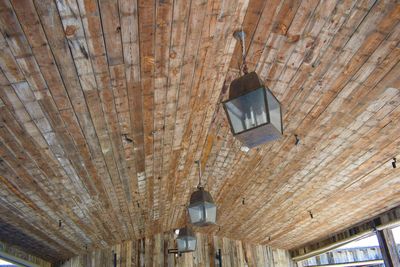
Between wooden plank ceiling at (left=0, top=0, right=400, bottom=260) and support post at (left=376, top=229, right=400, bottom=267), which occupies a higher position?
wooden plank ceiling at (left=0, top=0, right=400, bottom=260)

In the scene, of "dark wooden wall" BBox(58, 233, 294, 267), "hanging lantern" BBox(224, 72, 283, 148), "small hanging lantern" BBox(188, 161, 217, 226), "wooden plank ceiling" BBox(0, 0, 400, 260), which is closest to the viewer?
"hanging lantern" BBox(224, 72, 283, 148)

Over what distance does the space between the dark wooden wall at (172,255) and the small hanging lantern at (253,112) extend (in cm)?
606

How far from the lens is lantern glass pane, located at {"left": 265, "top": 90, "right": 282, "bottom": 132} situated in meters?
1.86

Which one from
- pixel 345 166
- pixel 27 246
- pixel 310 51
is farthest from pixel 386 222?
pixel 27 246

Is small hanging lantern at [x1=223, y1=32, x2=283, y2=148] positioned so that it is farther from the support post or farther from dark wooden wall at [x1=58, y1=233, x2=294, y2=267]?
dark wooden wall at [x1=58, y1=233, x2=294, y2=267]

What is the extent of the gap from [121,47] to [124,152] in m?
1.47

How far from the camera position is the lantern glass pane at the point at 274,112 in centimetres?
186

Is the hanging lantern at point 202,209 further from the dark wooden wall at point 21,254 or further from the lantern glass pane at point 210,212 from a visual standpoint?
the dark wooden wall at point 21,254

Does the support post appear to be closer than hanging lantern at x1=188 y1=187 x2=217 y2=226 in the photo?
No

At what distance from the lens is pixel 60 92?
2418mm

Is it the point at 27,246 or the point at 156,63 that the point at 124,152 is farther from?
the point at 27,246

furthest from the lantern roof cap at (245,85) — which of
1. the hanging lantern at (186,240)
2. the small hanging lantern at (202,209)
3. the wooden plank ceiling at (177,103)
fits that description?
the hanging lantern at (186,240)

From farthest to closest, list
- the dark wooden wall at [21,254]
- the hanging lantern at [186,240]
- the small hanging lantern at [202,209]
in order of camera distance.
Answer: the dark wooden wall at [21,254] → the hanging lantern at [186,240] → the small hanging lantern at [202,209]

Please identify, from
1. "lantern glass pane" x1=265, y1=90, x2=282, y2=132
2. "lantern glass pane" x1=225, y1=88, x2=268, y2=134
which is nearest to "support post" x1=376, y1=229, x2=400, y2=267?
"lantern glass pane" x1=265, y1=90, x2=282, y2=132
